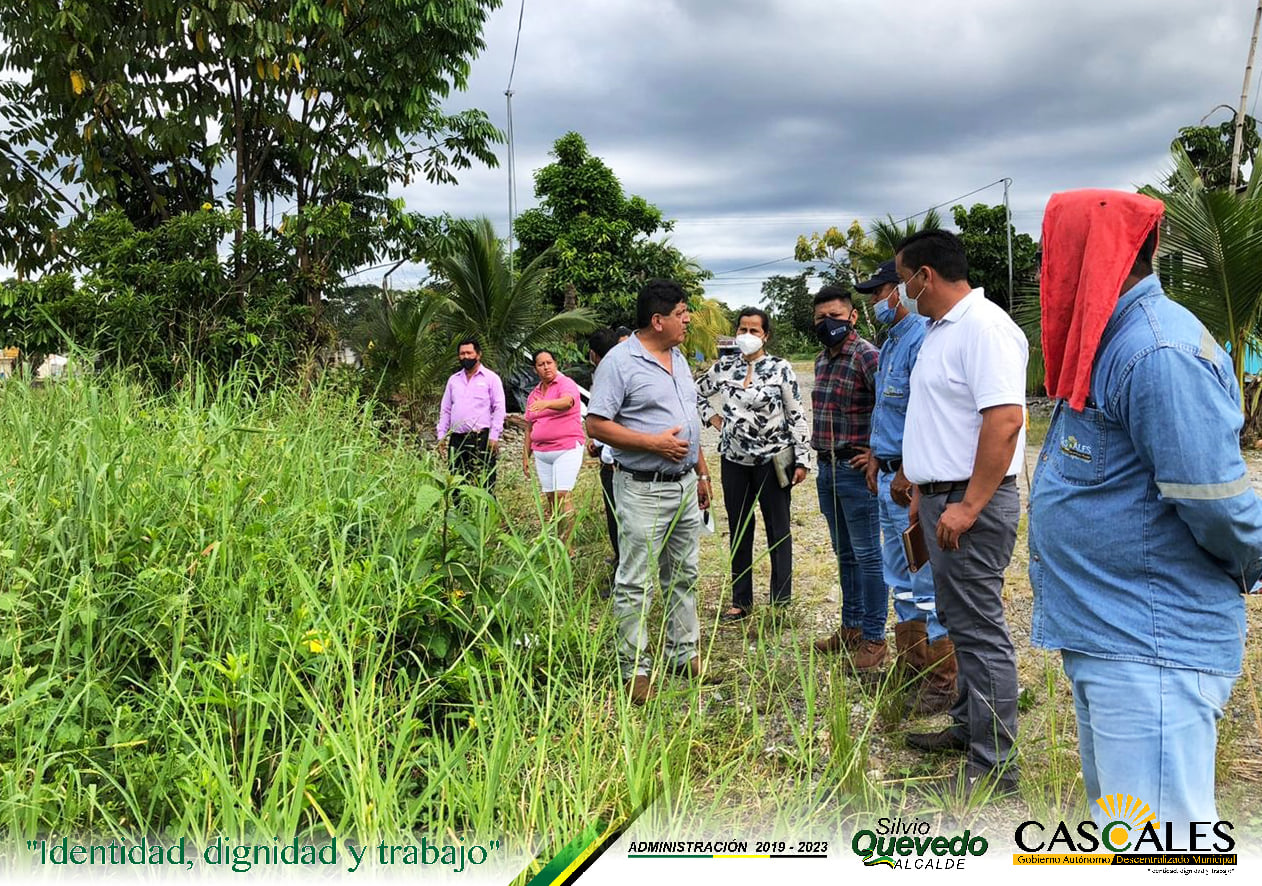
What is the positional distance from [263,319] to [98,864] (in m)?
8.09

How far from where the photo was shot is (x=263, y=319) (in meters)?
9.55

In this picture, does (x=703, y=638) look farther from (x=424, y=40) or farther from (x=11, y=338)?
(x=424, y=40)

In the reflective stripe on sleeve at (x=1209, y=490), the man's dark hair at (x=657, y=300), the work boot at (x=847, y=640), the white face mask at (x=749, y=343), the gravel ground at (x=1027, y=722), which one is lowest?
the gravel ground at (x=1027, y=722)

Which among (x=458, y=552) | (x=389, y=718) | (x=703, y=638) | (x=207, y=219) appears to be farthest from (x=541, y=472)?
(x=207, y=219)

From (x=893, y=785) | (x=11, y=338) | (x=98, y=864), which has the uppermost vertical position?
(x=11, y=338)

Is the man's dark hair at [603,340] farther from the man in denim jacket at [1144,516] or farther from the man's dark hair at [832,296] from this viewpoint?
the man in denim jacket at [1144,516]

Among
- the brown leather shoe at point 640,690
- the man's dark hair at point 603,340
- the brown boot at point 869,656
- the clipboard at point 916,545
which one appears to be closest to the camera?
the clipboard at point 916,545

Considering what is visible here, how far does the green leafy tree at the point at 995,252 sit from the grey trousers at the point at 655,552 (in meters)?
27.7

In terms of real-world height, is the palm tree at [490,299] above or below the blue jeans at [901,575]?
above

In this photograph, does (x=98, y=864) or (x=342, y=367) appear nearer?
(x=98, y=864)

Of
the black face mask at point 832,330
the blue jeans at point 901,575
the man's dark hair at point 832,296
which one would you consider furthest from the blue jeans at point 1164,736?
the man's dark hair at point 832,296

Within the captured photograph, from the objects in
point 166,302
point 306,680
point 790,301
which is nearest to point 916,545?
point 306,680

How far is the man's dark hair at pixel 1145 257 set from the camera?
1.83 meters

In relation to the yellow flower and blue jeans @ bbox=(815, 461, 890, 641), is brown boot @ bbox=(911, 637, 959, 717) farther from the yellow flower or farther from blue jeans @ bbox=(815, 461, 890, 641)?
the yellow flower
